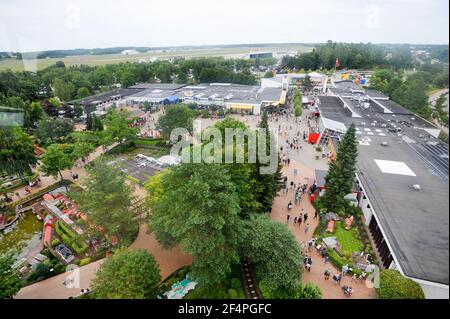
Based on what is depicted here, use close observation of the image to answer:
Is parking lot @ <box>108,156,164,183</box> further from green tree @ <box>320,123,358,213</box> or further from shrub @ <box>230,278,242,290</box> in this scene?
green tree @ <box>320,123,358,213</box>

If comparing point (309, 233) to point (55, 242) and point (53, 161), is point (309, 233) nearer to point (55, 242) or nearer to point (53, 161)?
point (55, 242)

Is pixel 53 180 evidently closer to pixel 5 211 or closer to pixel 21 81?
pixel 5 211

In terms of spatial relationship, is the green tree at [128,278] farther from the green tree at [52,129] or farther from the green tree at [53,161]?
the green tree at [52,129]

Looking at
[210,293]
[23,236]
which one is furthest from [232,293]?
[23,236]

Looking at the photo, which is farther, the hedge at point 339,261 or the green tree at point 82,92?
the green tree at point 82,92

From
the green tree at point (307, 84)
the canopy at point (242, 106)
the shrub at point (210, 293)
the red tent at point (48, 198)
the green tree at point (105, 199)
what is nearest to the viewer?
the shrub at point (210, 293)

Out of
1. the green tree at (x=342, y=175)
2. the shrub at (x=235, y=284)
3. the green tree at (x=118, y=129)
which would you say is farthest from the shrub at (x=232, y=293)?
the green tree at (x=118, y=129)
